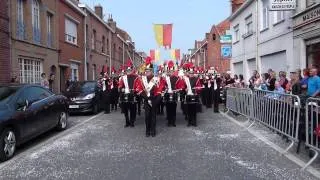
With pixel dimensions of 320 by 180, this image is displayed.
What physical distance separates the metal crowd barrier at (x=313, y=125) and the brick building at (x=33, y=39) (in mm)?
Result: 12986

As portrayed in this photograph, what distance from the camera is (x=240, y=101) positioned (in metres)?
13.8

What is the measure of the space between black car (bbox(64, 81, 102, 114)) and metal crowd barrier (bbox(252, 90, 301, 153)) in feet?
22.5

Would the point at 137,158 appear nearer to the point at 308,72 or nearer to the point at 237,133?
the point at 237,133

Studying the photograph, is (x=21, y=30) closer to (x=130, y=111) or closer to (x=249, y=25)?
(x=130, y=111)

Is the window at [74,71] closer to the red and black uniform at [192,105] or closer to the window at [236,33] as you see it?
the window at [236,33]

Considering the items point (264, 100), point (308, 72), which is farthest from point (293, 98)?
point (308, 72)

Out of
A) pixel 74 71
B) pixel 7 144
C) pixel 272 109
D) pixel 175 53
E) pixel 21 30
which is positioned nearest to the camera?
pixel 7 144

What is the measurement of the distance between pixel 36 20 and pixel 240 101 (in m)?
11.6

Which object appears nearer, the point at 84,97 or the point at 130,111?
the point at 130,111

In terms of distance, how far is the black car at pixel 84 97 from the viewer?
52.5 ft

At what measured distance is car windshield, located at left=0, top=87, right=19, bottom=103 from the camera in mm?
8713

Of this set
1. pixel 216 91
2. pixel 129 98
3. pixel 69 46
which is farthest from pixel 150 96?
pixel 69 46

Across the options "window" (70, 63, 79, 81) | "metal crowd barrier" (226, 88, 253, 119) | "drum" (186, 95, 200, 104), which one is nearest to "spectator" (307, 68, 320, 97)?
"metal crowd barrier" (226, 88, 253, 119)

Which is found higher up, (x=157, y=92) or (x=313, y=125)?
(x=157, y=92)
